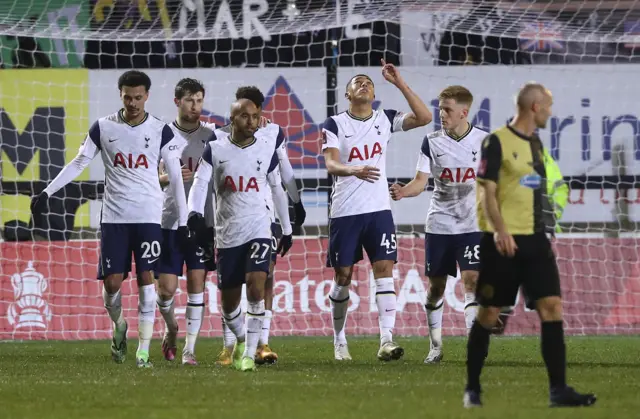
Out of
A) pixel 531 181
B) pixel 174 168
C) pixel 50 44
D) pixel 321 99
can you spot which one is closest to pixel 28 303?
pixel 50 44

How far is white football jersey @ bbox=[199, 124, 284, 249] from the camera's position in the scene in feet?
27.5

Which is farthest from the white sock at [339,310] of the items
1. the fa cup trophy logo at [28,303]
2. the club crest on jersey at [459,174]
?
the fa cup trophy logo at [28,303]

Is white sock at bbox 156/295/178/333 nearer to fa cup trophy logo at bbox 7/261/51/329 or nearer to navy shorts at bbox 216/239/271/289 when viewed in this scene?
navy shorts at bbox 216/239/271/289

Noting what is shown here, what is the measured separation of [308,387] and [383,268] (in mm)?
2374

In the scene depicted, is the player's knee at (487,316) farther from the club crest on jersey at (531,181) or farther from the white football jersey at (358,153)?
the white football jersey at (358,153)

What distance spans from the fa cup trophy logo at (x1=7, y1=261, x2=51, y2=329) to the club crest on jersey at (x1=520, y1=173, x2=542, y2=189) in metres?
8.38

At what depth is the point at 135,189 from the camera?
29.4ft

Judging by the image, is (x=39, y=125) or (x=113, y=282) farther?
(x=39, y=125)

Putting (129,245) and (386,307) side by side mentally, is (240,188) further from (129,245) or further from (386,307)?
(386,307)

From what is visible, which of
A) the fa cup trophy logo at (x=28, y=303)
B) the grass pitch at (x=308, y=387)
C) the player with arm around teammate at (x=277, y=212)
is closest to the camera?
the grass pitch at (x=308, y=387)

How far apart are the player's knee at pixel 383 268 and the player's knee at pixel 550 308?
10.9ft

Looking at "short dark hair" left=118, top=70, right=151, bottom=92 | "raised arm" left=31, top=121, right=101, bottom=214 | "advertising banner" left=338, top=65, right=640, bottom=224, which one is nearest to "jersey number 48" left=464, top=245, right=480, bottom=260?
"short dark hair" left=118, top=70, right=151, bottom=92

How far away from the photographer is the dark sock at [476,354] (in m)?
6.21

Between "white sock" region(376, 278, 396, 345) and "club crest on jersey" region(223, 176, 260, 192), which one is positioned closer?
"club crest on jersey" region(223, 176, 260, 192)
